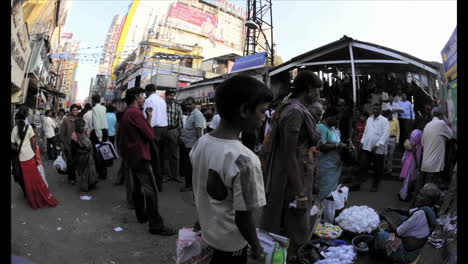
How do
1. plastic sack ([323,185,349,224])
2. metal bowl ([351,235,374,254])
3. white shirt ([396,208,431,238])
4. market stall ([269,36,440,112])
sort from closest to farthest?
white shirt ([396,208,431,238]) < metal bowl ([351,235,374,254]) < plastic sack ([323,185,349,224]) < market stall ([269,36,440,112])

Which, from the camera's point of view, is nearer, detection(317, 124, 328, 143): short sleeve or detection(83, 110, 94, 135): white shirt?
detection(317, 124, 328, 143): short sleeve

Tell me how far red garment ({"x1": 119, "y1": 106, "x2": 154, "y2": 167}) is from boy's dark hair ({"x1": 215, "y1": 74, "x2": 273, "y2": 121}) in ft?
8.74

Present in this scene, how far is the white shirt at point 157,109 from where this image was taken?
584 centimetres

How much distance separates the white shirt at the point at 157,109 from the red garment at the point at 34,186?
2.10 metres

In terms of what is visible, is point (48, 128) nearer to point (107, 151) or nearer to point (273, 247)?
point (107, 151)

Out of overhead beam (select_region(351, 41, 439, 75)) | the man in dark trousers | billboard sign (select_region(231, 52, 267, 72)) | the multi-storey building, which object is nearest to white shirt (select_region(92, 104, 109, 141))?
the man in dark trousers

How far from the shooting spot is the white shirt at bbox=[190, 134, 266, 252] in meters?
1.39

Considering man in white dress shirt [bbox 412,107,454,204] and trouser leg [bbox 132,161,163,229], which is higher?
man in white dress shirt [bbox 412,107,454,204]

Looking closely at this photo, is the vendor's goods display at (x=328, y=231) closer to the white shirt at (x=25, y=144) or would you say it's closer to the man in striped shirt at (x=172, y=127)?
the man in striped shirt at (x=172, y=127)

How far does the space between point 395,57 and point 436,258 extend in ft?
23.8

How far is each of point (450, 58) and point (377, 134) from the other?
267cm

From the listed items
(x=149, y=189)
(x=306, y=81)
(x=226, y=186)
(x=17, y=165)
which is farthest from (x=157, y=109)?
(x=226, y=186)

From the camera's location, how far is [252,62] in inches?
459

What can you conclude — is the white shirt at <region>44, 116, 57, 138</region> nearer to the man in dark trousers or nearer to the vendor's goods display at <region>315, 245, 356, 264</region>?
the man in dark trousers
